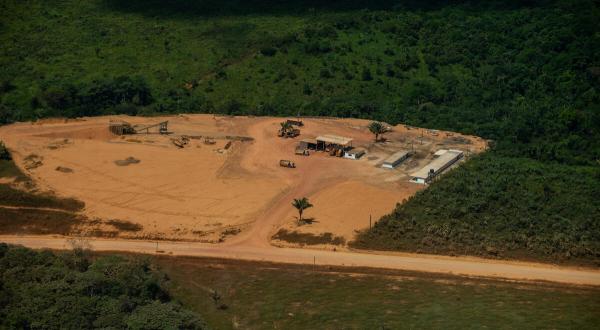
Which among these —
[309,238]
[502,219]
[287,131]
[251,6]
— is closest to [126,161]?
[287,131]

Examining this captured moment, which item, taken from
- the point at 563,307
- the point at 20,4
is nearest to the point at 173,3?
the point at 20,4

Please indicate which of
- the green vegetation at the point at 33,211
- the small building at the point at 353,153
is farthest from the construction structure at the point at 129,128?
the small building at the point at 353,153

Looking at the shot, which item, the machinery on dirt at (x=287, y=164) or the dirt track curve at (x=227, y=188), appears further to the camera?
the machinery on dirt at (x=287, y=164)

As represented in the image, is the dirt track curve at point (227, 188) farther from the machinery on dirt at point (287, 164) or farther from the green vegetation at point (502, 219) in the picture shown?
the green vegetation at point (502, 219)

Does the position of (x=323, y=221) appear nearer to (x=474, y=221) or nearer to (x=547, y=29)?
(x=474, y=221)

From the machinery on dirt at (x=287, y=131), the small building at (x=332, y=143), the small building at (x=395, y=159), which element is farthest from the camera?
the machinery on dirt at (x=287, y=131)

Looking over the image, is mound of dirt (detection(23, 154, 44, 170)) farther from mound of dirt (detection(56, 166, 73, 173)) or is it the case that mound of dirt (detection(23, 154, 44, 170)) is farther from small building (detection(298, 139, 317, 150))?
small building (detection(298, 139, 317, 150))

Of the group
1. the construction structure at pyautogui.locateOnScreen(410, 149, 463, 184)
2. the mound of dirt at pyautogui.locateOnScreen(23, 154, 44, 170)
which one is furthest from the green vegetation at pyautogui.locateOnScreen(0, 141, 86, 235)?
the construction structure at pyautogui.locateOnScreen(410, 149, 463, 184)
